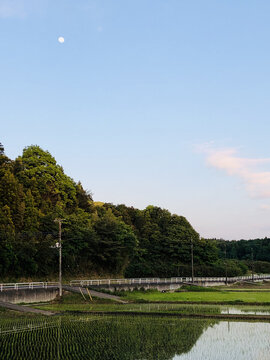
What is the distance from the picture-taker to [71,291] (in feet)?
139

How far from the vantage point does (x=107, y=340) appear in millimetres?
20078

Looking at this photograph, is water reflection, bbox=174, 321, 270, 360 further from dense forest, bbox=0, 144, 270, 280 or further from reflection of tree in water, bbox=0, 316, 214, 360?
dense forest, bbox=0, 144, 270, 280

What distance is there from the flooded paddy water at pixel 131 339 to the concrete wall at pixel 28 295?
7.60m

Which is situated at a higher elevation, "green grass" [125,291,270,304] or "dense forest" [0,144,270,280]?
"dense forest" [0,144,270,280]

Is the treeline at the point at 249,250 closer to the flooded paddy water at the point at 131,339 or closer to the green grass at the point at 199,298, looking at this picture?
the green grass at the point at 199,298

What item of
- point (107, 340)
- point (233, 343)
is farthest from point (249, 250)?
point (107, 340)

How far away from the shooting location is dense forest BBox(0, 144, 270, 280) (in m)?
52.2

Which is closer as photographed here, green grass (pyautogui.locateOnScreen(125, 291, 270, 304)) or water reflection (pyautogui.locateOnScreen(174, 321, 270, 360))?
water reflection (pyautogui.locateOnScreen(174, 321, 270, 360))

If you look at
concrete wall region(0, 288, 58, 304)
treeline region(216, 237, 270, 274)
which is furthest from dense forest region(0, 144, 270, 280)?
treeline region(216, 237, 270, 274)

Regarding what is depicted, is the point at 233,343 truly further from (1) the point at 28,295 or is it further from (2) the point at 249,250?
(2) the point at 249,250

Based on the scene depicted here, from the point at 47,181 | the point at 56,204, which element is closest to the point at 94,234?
the point at 56,204

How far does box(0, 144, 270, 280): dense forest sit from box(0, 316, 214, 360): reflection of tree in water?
59.0ft

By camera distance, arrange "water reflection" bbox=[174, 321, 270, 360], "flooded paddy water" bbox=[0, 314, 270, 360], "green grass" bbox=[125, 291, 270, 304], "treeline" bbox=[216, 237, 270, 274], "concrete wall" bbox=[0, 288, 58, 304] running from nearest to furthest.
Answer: "water reflection" bbox=[174, 321, 270, 360], "flooded paddy water" bbox=[0, 314, 270, 360], "concrete wall" bbox=[0, 288, 58, 304], "green grass" bbox=[125, 291, 270, 304], "treeline" bbox=[216, 237, 270, 274]

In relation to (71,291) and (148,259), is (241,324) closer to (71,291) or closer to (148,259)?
(71,291)
